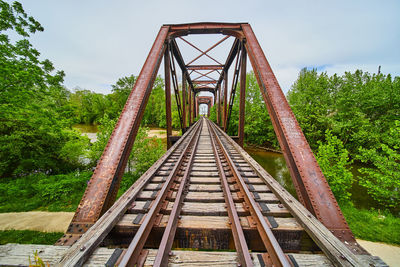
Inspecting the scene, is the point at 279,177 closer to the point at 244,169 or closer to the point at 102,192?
the point at 244,169

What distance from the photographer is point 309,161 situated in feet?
6.97

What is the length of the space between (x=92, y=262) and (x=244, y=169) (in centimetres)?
289

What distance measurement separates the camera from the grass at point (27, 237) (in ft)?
13.2

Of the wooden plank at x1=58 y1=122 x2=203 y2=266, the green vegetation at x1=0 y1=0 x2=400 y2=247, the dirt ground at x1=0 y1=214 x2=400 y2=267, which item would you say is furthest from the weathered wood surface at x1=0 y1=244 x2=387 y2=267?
the green vegetation at x1=0 y1=0 x2=400 y2=247

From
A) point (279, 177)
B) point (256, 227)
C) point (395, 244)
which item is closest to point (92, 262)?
point (256, 227)

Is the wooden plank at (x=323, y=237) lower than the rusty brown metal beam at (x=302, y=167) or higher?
lower

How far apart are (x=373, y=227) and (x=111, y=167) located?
9047 mm

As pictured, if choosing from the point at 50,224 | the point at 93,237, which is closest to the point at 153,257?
the point at 93,237

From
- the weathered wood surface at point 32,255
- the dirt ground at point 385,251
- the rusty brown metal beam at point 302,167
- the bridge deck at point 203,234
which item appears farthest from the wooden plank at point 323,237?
the dirt ground at point 385,251

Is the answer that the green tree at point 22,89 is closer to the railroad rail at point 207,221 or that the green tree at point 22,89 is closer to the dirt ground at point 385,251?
the railroad rail at point 207,221

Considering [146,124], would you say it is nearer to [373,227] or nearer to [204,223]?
[204,223]

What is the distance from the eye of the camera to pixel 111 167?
2111 millimetres

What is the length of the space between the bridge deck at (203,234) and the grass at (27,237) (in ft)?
14.5

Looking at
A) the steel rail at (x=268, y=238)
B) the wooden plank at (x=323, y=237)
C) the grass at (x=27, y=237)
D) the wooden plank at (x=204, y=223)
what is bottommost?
the grass at (x=27, y=237)
